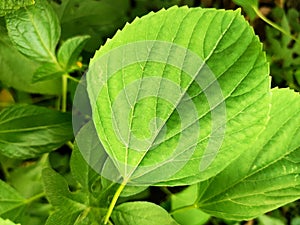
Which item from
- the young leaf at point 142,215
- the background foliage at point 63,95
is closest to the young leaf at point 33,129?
the background foliage at point 63,95

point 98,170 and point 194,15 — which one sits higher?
point 194,15

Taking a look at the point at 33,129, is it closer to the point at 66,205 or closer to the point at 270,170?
the point at 66,205

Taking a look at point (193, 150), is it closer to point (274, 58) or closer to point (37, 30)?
point (37, 30)

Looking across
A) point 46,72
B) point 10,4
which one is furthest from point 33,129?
point 10,4

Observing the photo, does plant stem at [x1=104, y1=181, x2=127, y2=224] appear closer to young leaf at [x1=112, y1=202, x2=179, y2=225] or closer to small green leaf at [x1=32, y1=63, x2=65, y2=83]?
young leaf at [x1=112, y1=202, x2=179, y2=225]

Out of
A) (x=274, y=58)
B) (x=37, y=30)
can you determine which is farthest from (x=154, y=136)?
(x=274, y=58)

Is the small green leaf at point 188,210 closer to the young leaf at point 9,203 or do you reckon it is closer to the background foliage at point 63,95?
the background foliage at point 63,95

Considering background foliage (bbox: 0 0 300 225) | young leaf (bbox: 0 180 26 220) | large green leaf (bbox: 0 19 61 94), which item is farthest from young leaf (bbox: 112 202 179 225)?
large green leaf (bbox: 0 19 61 94)
